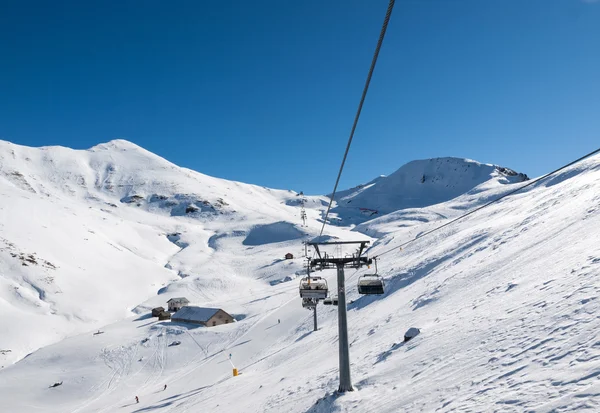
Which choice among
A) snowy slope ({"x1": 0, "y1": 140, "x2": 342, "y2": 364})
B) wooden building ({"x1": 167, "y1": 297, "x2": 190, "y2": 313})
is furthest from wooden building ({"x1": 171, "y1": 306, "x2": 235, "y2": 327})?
snowy slope ({"x1": 0, "y1": 140, "x2": 342, "y2": 364})

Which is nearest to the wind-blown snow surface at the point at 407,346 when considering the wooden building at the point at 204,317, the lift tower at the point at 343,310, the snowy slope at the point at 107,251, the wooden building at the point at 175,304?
the lift tower at the point at 343,310

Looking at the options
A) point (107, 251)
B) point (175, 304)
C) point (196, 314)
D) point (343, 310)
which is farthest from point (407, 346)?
point (107, 251)

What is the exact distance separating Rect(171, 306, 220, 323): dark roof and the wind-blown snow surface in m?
2.24

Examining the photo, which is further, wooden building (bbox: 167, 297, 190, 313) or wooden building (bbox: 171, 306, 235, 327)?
wooden building (bbox: 167, 297, 190, 313)

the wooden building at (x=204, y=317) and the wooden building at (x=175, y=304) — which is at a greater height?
the wooden building at (x=175, y=304)

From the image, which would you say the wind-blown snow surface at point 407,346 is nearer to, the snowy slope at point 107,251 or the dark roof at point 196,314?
the dark roof at point 196,314

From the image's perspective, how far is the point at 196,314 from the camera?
48.3 meters

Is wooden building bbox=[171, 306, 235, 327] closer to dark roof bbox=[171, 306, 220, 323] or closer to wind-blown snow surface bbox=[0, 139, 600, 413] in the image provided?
dark roof bbox=[171, 306, 220, 323]

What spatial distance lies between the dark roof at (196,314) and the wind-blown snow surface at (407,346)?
88.2 inches

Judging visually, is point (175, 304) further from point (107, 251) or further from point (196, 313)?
point (107, 251)

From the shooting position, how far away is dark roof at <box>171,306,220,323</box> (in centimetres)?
4700

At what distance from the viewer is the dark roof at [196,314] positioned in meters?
47.0

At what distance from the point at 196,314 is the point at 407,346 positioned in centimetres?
3883

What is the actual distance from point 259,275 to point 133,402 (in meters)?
53.6
